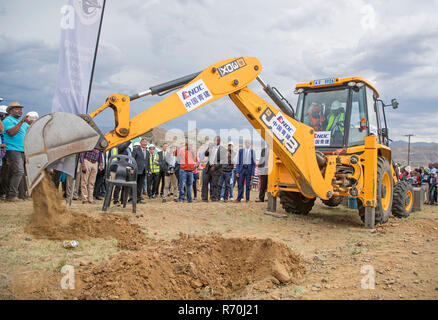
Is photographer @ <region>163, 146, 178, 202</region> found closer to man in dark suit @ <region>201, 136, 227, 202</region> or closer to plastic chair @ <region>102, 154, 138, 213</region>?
man in dark suit @ <region>201, 136, 227, 202</region>

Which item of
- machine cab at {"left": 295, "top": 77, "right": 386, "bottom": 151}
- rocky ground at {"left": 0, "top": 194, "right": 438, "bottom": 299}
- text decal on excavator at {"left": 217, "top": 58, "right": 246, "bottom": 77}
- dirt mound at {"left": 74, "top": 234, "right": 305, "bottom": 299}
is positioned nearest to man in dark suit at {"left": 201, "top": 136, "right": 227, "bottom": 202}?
machine cab at {"left": 295, "top": 77, "right": 386, "bottom": 151}

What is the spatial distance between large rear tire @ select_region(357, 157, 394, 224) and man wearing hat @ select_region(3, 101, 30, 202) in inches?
285

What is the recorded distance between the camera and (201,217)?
734 cm

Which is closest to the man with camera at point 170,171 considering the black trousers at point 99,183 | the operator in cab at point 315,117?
the black trousers at point 99,183

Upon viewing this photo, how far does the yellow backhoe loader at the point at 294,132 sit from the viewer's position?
4.18 metres

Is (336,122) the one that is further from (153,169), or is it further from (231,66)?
(153,169)

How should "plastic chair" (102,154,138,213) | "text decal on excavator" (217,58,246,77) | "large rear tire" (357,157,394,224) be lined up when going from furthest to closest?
"large rear tire" (357,157,394,224) → "plastic chair" (102,154,138,213) → "text decal on excavator" (217,58,246,77)

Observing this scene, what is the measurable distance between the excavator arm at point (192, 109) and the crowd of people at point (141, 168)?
→ 2.40m

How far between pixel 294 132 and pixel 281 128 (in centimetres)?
31

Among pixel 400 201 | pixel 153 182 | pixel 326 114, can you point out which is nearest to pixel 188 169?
pixel 153 182

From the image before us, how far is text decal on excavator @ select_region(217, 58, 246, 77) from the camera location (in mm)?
5609

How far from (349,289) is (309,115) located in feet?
15.6

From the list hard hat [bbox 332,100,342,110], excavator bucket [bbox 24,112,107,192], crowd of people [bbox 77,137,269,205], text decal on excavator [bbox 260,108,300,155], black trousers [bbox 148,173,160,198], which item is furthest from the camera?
black trousers [bbox 148,173,160,198]

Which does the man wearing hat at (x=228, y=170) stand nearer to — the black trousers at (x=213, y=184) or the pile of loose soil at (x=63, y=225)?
the black trousers at (x=213, y=184)
